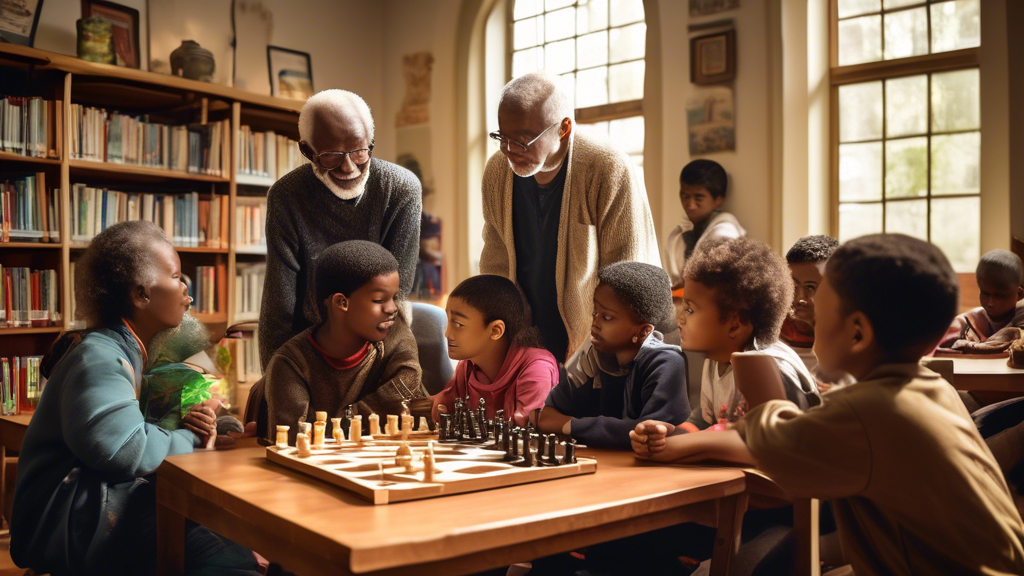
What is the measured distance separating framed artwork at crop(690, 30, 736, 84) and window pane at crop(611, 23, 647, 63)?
86cm


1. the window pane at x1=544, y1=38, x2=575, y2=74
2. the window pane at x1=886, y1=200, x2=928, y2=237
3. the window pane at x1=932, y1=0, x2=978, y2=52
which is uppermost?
the window pane at x1=544, y1=38, x2=575, y2=74

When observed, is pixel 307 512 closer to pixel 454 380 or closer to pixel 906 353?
pixel 906 353

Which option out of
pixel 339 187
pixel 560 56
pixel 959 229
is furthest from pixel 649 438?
pixel 560 56

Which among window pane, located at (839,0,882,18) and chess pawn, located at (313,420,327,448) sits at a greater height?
window pane, located at (839,0,882,18)

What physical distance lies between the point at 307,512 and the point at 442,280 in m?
5.95

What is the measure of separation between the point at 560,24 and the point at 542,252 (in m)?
4.47

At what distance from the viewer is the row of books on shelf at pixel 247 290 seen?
6.23 meters

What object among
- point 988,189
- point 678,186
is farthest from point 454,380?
point 988,189

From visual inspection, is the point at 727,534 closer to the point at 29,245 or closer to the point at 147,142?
the point at 29,245

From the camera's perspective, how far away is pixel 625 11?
650 centimetres

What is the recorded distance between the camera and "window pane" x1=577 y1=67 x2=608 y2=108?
6719 mm

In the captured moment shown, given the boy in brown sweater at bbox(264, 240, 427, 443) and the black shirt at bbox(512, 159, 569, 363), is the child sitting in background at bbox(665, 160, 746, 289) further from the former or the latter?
the boy in brown sweater at bbox(264, 240, 427, 443)

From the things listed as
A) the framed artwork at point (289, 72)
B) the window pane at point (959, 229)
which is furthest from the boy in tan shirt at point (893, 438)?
the framed artwork at point (289, 72)

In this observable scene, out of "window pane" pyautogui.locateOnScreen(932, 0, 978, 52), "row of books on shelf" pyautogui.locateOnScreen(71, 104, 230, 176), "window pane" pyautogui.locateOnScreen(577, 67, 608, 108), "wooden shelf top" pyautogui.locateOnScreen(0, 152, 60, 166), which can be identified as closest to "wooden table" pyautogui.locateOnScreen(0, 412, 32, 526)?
"wooden shelf top" pyautogui.locateOnScreen(0, 152, 60, 166)
